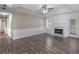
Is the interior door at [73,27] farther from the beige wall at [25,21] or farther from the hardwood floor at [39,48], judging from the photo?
the beige wall at [25,21]

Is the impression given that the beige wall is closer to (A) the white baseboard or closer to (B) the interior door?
(A) the white baseboard

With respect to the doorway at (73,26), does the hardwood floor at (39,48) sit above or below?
below

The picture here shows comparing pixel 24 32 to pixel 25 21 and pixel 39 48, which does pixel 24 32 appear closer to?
pixel 25 21

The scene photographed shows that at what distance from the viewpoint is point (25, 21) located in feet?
19.3

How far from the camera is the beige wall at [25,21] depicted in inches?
199

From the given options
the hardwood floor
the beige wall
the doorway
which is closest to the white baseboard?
the beige wall

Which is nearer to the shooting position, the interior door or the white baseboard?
the white baseboard

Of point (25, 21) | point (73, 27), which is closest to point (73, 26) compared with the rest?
point (73, 27)

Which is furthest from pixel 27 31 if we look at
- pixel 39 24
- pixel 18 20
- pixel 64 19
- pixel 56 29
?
pixel 64 19

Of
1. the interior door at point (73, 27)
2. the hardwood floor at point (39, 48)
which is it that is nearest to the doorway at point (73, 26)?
the interior door at point (73, 27)

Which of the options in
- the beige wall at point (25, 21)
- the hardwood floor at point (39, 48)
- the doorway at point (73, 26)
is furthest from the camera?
the doorway at point (73, 26)

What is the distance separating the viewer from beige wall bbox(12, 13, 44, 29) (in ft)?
16.6

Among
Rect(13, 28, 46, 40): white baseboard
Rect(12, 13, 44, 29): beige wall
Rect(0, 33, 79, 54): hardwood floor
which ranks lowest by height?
Rect(0, 33, 79, 54): hardwood floor
